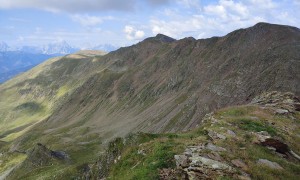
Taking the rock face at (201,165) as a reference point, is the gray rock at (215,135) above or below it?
below

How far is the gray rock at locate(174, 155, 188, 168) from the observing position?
23.3m

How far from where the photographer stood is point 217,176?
21469mm

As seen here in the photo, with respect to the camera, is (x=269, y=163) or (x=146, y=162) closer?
(x=146, y=162)

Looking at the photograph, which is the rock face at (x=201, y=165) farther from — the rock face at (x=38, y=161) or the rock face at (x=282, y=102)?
the rock face at (x=38, y=161)

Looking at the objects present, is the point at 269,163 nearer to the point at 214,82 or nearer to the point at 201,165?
the point at 201,165

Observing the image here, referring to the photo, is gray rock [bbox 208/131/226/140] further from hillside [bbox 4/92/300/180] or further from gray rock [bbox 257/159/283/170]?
gray rock [bbox 257/159/283/170]

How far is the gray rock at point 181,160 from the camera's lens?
23.3 m

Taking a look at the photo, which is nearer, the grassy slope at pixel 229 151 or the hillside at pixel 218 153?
the hillside at pixel 218 153

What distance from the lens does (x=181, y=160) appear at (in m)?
23.8

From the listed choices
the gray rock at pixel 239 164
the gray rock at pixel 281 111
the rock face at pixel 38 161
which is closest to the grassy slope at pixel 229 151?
the gray rock at pixel 239 164

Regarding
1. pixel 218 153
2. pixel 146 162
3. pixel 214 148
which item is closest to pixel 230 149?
pixel 214 148

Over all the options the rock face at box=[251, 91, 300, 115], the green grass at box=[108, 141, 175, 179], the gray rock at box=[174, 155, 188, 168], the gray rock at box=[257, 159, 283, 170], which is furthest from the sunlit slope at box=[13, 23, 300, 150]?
the gray rock at box=[174, 155, 188, 168]

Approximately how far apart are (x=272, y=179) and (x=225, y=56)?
5978 inches

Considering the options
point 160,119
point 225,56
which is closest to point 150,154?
point 160,119
